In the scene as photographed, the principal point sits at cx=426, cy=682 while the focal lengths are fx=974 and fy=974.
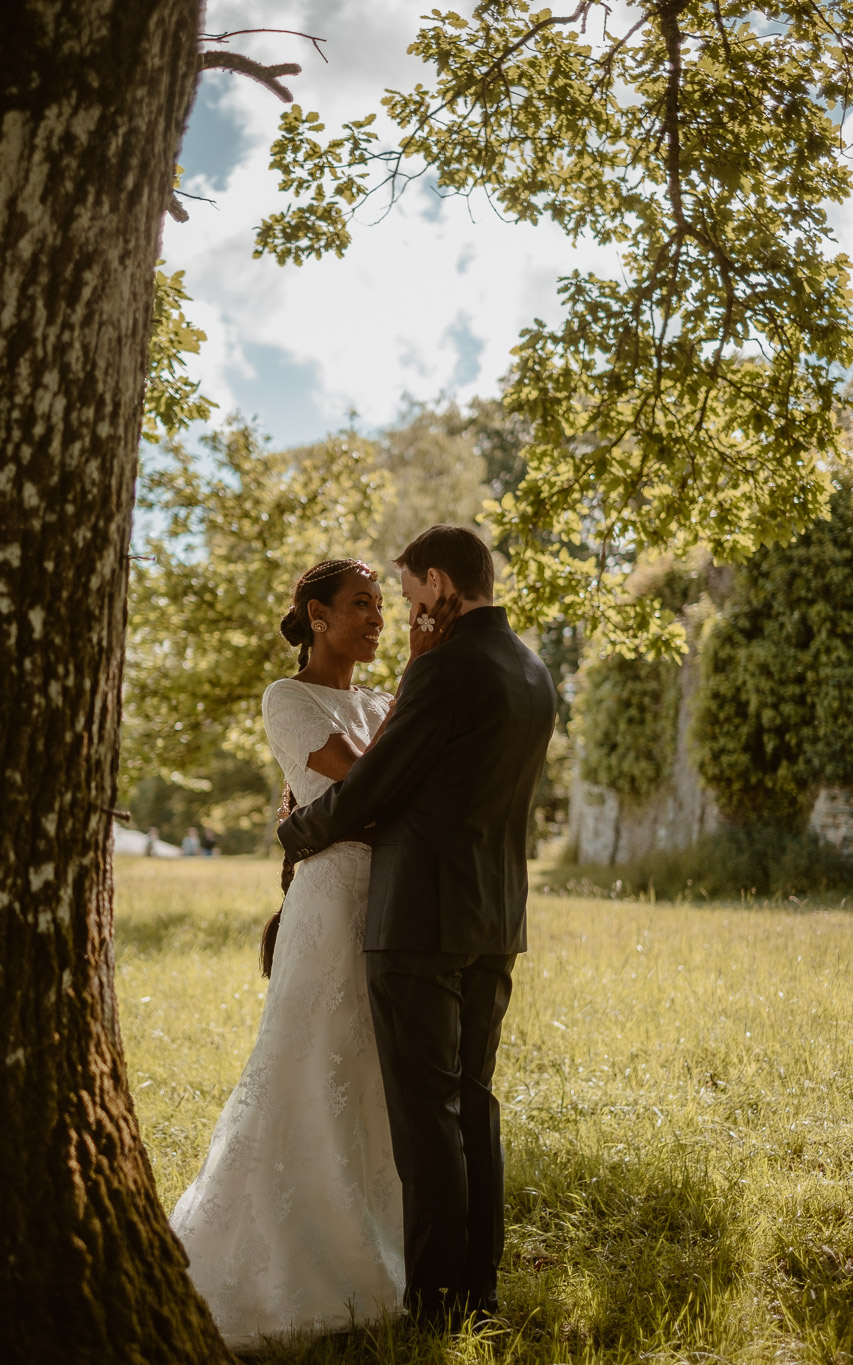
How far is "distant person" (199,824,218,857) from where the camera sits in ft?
143

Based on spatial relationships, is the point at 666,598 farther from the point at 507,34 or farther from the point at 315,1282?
the point at 315,1282

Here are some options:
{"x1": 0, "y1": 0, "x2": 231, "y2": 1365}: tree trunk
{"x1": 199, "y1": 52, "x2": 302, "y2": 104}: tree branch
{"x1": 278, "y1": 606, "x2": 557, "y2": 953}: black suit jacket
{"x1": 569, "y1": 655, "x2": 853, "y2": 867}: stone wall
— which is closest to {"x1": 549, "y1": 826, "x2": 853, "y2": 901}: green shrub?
{"x1": 569, "y1": 655, "x2": 853, "y2": 867}: stone wall

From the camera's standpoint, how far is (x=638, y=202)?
5.60 meters

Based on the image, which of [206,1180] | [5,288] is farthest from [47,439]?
[206,1180]

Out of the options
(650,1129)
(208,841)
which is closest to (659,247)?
(650,1129)

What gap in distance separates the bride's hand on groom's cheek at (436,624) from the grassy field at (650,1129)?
83.0 inches

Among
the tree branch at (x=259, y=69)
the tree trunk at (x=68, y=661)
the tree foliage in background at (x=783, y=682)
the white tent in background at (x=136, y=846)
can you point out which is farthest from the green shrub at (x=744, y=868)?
the white tent in background at (x=136, y=846)

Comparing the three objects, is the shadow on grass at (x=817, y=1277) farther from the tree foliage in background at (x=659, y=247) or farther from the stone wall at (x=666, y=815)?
the stone wall at (x=666, y=815)

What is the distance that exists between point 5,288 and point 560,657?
→ 1068 inches

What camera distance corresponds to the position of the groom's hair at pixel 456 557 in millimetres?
3330

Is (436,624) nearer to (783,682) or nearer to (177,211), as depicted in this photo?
(177,211)

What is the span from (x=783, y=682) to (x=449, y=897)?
40.8 ft

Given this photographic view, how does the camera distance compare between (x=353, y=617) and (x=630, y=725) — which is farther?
(x=630, y=725)

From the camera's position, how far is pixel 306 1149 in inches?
130
